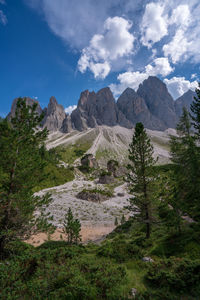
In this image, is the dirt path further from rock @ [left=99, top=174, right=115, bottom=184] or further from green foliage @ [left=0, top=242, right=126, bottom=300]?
rock @ [left=99, top=174, right=115, bottom=184]

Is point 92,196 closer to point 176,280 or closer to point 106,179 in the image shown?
point 106,179

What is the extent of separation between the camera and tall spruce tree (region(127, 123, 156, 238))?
42.5 ft

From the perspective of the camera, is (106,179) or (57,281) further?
(106,179)

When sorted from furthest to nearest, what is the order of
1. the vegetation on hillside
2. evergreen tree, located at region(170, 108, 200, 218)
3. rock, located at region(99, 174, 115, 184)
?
rock, located at region(99, 174, 115, 184) → evergreen tree, located at region(170, 108, 200, 218) → the vegetation on hillside

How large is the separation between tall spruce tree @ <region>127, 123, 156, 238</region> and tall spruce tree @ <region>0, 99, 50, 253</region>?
8593 mm

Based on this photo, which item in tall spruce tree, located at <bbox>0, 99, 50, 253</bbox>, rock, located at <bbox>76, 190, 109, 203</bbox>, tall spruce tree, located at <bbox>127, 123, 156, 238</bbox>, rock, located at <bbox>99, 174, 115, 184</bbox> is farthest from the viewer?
rock, located at <bbox>99, 174, 115, 184</bbox>

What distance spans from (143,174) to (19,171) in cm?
1061

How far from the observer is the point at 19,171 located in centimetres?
887

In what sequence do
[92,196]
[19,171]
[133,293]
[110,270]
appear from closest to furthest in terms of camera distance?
[133,293]
[110,270]
[19,171]
[92,196]

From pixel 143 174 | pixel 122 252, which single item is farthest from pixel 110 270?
pixel 143 174

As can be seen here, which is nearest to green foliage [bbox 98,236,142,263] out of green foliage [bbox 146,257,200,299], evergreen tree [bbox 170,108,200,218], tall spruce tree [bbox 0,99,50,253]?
green foliage [bbox 146,257,200,299]

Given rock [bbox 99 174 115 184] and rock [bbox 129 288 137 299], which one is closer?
rock [bbox 129 288 137 299]

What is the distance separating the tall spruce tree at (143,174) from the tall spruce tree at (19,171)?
8593mm

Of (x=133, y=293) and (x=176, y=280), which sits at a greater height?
(x=176, y=280)
